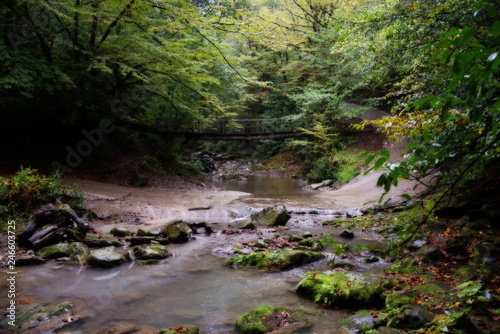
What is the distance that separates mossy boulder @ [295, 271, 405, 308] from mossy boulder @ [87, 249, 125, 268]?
3.01m

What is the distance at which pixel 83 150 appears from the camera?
1258cm

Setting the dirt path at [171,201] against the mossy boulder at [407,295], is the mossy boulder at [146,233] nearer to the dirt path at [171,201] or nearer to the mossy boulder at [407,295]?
the dirt path at [171,201]

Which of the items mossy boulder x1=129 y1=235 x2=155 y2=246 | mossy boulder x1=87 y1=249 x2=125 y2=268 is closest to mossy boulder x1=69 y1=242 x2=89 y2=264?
mossy boulder x1=87 y1=249 x2=125 y2=268

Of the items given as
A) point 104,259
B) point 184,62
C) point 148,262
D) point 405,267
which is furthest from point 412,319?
point 184,62

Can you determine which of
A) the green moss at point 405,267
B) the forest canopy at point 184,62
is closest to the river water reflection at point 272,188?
the forest canopy at point 184,62

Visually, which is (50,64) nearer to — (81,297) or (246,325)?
(81,297)

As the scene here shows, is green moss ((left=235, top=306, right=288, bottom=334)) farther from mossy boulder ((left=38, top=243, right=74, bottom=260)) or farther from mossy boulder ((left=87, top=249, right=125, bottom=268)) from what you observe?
mossy boulder ((left=38, top=243, right=74, bottom=260))

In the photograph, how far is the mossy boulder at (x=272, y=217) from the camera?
7625 mm

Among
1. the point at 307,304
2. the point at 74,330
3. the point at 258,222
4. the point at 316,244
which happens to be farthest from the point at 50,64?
the point at 307,304

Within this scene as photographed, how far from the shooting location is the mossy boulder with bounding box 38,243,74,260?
4.70 m

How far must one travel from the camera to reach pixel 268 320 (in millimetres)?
3021

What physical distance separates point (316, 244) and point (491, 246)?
2.65 metres

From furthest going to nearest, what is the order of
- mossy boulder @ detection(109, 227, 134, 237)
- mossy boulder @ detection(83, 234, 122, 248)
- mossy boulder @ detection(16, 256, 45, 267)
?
mossy boulder @ detection(109, 227, 134, 237) < mossy boulder @ detection(83, 234, 122, 248) < mossy boulder @ detection(16, 256, 45, 267)

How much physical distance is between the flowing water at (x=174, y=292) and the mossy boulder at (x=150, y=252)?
0.59ft
